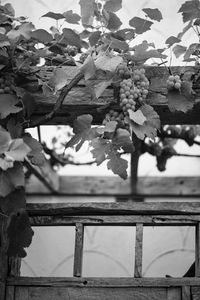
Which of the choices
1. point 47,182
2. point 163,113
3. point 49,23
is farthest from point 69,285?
point 47,182

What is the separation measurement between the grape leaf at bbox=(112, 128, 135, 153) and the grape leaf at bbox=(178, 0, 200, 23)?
1.41 feet

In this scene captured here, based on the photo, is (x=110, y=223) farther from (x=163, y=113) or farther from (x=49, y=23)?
(x=49, y=23)

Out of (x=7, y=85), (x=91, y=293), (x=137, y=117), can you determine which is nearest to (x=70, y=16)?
(x=7, y=85)

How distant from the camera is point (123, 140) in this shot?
170cm

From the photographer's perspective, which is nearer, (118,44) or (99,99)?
(118,44)

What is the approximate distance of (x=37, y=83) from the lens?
6.20ft

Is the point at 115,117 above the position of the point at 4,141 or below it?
above

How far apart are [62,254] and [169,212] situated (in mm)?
1781

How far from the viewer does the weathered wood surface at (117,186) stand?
3670 mm

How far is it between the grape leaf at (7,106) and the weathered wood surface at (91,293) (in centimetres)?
57

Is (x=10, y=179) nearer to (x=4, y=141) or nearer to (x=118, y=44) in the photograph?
(x=4, y=141)

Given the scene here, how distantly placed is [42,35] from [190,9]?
18.2 inches

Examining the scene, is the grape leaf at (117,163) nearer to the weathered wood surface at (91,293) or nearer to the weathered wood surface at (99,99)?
the weathered wood surface at (99,99)

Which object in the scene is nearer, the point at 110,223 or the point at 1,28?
the point at 1,28
